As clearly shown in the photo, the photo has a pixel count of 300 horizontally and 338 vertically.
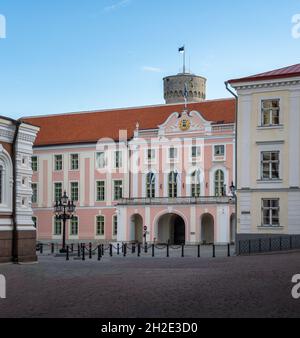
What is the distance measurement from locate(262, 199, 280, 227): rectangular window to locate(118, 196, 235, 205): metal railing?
21.9m

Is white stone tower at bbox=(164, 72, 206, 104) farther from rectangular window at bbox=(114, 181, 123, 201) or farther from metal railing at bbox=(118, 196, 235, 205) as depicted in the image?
metal railing at bbox=(118, 196, 235, 205)

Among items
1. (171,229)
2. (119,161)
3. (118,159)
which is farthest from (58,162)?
(171,229)

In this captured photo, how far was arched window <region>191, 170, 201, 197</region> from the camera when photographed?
201 feet

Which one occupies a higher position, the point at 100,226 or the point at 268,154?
the point at 268,154

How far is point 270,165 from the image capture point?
35375 mm

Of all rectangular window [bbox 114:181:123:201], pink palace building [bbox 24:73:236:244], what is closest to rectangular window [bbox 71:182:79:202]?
pink palace building [bbox 24:73:236:244]

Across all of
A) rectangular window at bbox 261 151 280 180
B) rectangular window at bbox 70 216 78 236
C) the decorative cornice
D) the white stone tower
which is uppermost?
the white stone tower

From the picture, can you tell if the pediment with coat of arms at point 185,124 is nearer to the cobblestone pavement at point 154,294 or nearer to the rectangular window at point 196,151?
the rectangular window at point 196,151

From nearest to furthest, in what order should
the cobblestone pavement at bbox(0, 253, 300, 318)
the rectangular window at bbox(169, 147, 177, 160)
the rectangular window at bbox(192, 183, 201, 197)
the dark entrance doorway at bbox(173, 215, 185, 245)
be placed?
the cobblestone pavement at bbox(0, 253, 300, 318) < the rectangular window at bbox(192, 183, 201, 197) < the rectangular window at bbox(169, 147, 177, 160) < the dark entrance doorway at bbox(173, 215, 185, 245)

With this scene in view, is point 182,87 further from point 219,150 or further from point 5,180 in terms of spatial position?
point 5,180

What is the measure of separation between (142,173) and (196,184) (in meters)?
5.45
